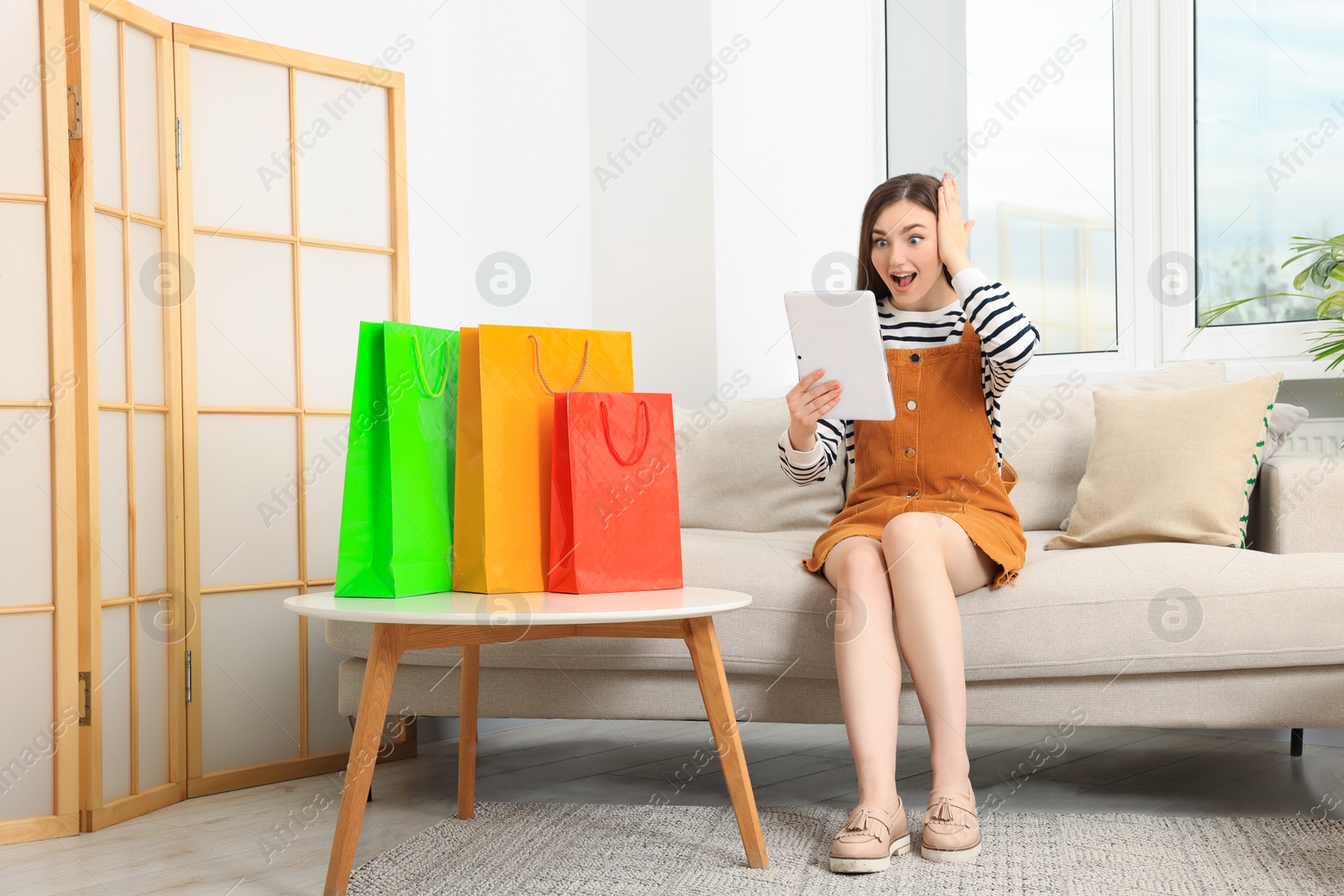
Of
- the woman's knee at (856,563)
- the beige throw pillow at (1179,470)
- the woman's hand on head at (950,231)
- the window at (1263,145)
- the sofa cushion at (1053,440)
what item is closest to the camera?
the woman's knee at (856,563)

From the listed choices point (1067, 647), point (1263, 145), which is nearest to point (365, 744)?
point (1067, 647)

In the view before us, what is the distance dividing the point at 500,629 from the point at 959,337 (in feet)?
3.09

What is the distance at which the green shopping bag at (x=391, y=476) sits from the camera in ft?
4.97

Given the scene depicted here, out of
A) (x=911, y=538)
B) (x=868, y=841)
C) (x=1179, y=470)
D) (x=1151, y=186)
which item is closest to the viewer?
(x=868, y=841)

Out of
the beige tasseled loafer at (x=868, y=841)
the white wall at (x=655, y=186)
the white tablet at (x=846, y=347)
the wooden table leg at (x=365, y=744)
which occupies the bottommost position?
the beige tasseled loafer at (x=868, y=841)

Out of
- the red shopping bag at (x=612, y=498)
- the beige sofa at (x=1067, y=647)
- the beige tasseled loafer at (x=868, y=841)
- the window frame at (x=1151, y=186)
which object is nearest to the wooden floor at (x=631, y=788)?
the beige sofa at (x=1067, y=647)

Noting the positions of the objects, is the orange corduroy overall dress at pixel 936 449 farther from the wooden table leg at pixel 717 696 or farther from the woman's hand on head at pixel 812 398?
the wooden table leg at pixel 717 696

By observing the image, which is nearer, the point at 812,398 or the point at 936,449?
Result: the point at 812,398

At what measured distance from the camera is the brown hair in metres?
1.84

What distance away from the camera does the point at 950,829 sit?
5.05 feet

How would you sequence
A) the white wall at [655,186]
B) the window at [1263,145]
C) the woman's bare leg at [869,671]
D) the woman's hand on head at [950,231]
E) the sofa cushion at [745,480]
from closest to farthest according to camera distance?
the woman's bare leg at [869,671] < the woman's hand on head at [950,231] < the sofa cushion at [745,480] < the window at [1263,145] < the white wall at [655,186]

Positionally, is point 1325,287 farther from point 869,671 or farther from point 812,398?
point 869,671

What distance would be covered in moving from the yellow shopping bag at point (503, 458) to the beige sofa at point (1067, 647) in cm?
37

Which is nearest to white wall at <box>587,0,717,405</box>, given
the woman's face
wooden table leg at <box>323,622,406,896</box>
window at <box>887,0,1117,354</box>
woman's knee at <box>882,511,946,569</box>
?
window at <box>887,0,1117,354</box>
